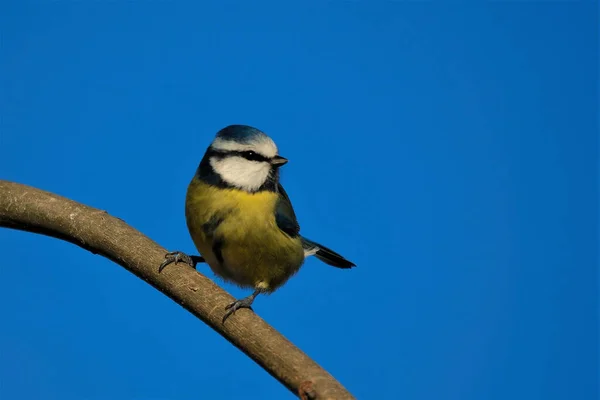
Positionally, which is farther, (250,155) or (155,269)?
(250,155)

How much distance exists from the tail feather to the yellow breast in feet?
1.02

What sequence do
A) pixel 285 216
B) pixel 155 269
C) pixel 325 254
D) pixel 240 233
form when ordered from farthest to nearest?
pixel 325 254
pixel 285 216
pixel 240 233
pixel 155 269

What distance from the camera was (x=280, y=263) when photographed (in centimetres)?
301

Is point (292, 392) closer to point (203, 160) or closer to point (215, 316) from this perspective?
point (215, 316)

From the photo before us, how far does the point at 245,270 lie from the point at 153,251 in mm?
620

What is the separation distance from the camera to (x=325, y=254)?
11.5 ft

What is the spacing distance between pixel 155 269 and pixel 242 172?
0.68 meters

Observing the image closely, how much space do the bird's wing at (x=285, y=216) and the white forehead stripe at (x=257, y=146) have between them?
0.71 ft

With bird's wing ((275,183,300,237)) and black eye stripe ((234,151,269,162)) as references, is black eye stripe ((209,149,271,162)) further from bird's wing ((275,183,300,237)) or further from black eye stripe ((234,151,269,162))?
bird's wing ((275,183,300,237))

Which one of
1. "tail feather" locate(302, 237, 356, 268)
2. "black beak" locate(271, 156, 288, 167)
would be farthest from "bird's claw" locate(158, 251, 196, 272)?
"tail feather" locate(302, 237, 356, 268)

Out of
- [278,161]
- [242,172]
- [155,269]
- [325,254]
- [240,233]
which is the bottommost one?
[155,269]

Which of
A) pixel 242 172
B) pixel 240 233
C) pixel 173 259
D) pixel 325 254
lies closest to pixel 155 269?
pixel 173 259

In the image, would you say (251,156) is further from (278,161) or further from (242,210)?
(242,210)

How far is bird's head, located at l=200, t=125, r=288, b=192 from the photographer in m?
2.89
